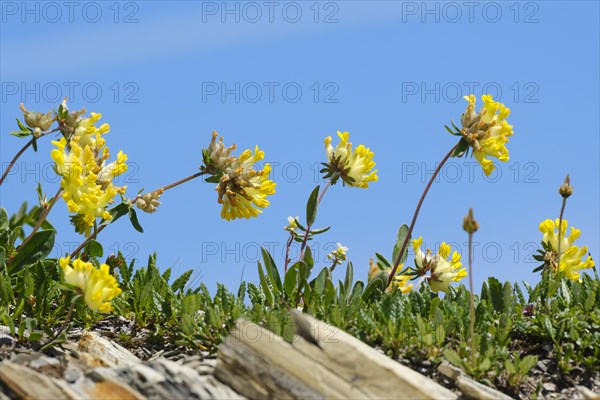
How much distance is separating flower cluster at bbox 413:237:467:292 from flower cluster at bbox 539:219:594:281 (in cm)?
76

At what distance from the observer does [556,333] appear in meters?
5.53

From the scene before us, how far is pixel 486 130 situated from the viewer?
20.2 feet

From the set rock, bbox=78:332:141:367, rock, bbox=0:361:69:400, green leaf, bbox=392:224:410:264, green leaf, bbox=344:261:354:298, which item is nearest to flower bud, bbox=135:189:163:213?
rock, bbox=78:332:141:367

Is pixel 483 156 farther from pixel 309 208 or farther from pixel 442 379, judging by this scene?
pixel 442 379

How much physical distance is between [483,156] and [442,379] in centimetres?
197

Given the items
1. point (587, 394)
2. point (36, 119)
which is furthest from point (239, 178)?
point (587, 394)

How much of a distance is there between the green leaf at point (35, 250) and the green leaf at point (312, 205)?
2045mm

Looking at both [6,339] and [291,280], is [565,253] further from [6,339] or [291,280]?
[6,339]

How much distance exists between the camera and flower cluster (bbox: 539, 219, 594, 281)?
21.9 feet

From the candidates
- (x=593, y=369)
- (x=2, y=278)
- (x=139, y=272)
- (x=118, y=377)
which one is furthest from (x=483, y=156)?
(x=2, y=278)

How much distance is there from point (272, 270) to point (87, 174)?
149 centimetres

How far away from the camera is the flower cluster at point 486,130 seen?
6.13 meters

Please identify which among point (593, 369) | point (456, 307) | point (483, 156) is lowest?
point (593, 369)

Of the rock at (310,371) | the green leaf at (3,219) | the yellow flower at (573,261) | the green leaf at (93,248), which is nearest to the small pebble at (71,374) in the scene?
the rock at (310,371)
